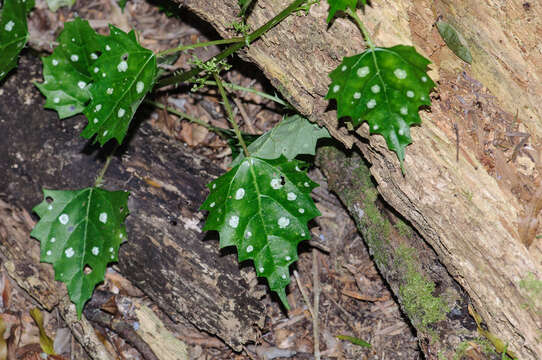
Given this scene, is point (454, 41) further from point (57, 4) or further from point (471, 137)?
point (57, 4)

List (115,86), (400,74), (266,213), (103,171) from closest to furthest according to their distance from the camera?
1. (400,74)
2. (115,86)
3. (266,213)
4. (103,171)

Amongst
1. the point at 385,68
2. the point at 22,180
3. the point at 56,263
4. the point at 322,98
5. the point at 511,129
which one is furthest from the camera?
the point at 22,180

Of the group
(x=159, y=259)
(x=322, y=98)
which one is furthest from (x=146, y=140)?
(x=322, y=98)

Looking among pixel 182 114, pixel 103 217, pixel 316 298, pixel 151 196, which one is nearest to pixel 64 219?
pixel 103 217

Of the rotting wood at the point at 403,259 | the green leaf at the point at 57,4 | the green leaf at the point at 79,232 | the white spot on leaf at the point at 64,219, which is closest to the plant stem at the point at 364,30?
the rotting wood at the point at 403,259

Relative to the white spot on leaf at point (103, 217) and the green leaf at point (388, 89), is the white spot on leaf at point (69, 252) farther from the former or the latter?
the green leaf at point (388, 89)

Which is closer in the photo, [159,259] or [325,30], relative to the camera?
[325,30]

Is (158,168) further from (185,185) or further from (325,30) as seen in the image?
(325,30)
